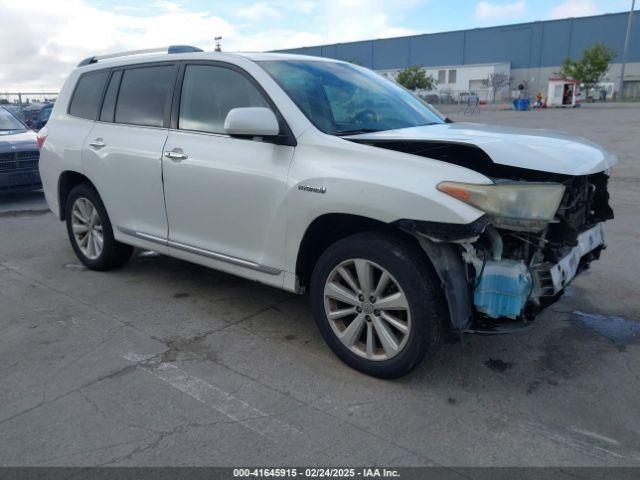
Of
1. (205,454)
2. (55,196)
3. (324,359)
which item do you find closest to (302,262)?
(324,359)

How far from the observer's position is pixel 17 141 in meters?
9.41

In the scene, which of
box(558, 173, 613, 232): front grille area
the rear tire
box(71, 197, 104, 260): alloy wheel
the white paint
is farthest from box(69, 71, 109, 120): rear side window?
box(558, 173, 613, 232): front grille area

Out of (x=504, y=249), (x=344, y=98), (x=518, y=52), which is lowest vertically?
(x=504, y=249)

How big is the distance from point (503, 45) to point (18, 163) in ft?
251

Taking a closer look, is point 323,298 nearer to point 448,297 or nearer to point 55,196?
point 448,297

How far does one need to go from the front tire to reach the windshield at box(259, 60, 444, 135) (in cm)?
87

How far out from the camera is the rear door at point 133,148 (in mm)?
4430

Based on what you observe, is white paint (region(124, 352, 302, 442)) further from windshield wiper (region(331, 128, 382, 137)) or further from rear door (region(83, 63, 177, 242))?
windshield wiper (region(331, 128, 382, 137))

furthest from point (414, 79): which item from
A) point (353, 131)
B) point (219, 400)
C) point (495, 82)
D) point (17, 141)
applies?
point (219, 400)

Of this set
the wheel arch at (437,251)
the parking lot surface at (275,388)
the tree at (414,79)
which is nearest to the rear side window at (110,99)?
the parking lot surface at (275,388)

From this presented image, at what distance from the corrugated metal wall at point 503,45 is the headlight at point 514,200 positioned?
240 feet

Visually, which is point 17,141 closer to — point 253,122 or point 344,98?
point 344,98

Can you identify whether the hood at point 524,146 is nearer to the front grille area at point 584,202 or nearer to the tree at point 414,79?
the front grille area at point 584,202

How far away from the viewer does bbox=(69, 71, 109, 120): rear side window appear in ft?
17.0
